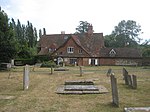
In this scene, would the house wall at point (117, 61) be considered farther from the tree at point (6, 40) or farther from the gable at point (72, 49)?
the tree at point (6, 40)

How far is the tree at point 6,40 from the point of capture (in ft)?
129

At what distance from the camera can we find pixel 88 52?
67.4 metres

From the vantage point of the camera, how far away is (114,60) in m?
70.8

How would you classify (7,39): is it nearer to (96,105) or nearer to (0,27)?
(0,27)

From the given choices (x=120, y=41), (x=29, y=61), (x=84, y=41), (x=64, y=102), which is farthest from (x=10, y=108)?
(x=120, y=41)

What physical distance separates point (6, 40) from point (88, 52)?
3089cm

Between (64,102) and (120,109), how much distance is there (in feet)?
9.19

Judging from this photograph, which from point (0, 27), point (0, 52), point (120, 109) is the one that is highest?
point (0, 27)

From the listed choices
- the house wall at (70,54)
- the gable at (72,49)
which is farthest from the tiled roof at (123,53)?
the house wall at (70,54)

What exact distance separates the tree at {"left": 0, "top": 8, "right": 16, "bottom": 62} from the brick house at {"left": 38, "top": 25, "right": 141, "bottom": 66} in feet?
87.6

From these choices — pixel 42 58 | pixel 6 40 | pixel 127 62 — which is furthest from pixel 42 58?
pixel 6 40

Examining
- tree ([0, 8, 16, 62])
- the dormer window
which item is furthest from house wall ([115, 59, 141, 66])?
tree ([0, 8, 16, 62])

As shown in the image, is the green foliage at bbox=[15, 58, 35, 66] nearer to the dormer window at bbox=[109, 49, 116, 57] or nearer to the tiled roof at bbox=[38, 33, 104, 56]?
the tiled roof at bbox=[38, 33, 104, 56]

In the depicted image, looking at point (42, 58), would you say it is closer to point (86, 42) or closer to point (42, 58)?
point (42, 58)
